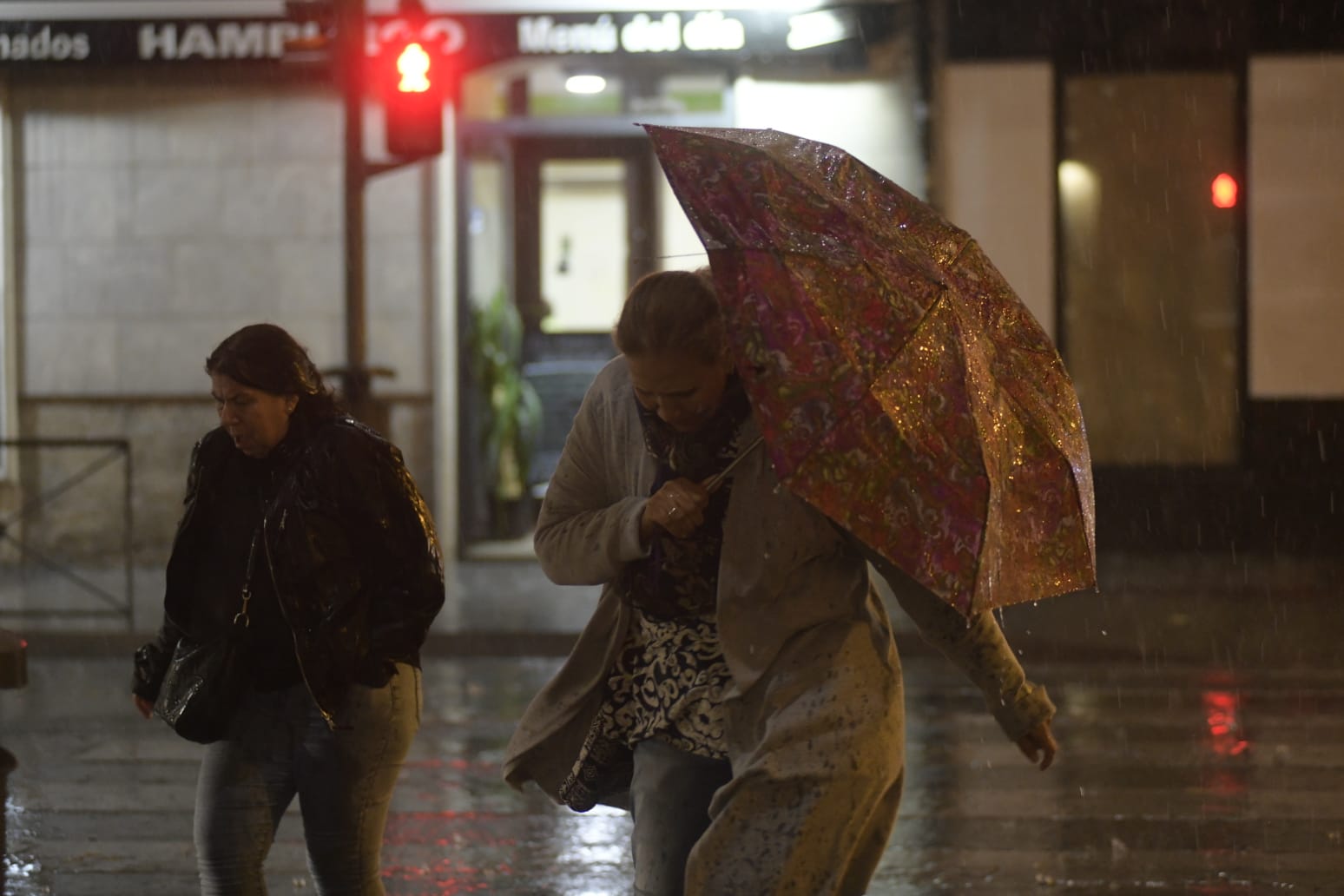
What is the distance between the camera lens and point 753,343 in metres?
2.94

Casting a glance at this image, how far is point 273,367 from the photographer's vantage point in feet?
12.5

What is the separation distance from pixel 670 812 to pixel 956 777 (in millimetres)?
3998

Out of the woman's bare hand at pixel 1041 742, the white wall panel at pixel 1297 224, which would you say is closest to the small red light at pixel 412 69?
the white wall panel at pixel 1297 224

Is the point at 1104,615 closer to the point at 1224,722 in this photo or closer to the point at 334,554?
the point at 1224,722

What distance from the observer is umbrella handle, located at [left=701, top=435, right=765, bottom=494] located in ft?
10.3

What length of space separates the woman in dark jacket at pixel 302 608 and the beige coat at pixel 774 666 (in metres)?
0.48

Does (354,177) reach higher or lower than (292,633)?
higher

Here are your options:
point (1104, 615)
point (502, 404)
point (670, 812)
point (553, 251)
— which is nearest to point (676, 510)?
point (670, 812)

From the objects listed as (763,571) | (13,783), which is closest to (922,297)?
(763,571)

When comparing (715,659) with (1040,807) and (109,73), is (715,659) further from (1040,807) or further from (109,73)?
(109,73)

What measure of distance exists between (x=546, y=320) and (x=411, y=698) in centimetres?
1129

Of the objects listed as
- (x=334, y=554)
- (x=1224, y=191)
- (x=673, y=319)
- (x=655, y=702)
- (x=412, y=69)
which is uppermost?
(x=412, y=69)

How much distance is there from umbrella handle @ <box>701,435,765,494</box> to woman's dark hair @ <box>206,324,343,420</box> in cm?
110

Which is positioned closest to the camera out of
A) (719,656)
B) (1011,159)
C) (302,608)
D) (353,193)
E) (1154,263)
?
(719,656)
